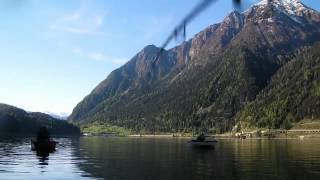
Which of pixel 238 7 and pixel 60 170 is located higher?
pixel 238 7

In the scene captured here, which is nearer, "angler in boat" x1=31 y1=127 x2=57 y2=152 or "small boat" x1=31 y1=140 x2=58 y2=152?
"small boat" x1=31 y1=140 x2=58 y2=152

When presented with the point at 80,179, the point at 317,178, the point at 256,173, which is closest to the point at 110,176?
the point at 80,179

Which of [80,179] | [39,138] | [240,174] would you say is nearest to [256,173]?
[240,174]

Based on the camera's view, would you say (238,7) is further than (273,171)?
No

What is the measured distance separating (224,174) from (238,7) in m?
62.3

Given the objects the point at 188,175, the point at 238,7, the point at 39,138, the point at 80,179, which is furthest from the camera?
the point at 39,138

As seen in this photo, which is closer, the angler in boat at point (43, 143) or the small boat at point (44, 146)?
the small boat at point (44, 146)

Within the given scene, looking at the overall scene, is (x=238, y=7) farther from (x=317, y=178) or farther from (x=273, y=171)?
(x=273, y=171)

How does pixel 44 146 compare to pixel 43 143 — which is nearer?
pixel 44 146

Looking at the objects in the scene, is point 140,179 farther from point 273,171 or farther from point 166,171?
point 273,171

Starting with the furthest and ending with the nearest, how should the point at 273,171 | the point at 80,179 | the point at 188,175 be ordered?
1. the point at 273,171
2. the point at 188,175
3. the point at 80,179

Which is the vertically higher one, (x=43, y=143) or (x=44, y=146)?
(x=43, y=143)

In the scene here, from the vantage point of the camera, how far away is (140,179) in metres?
66.6

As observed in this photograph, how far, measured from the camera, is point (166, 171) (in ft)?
261
